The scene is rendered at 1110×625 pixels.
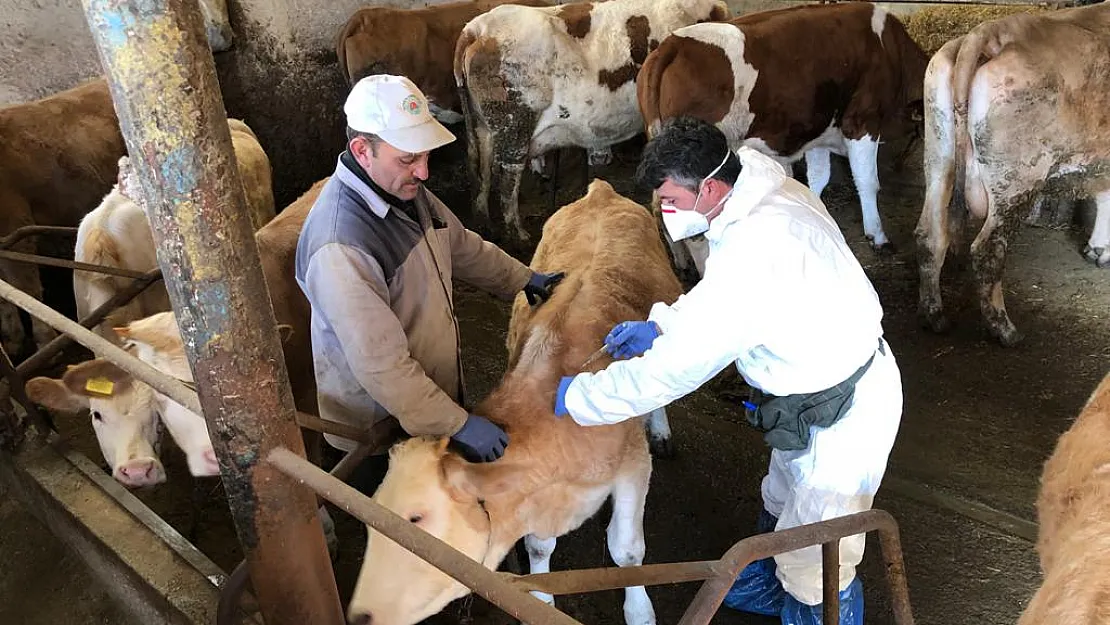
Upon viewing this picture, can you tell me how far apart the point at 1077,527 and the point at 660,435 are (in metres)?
2.29

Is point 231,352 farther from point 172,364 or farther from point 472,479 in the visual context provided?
point 172,364

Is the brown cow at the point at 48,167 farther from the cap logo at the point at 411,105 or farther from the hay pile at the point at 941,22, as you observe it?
the hay pile at the point at 941,22

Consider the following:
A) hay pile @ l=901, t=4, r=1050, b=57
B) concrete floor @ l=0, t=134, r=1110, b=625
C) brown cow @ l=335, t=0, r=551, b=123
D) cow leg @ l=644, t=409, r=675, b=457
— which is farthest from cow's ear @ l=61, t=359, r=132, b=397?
hay pile @ l=901, t=4, r=1050, b=57

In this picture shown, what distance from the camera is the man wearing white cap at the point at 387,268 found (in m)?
2.45

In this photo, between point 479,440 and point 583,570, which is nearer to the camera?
point 583,570

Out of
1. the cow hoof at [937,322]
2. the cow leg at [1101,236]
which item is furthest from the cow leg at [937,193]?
the cow leg at [1101,236]

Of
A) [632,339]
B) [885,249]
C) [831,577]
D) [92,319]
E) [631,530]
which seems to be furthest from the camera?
[885,249]

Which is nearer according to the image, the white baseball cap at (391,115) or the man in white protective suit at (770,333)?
the man in white protective suit at (770,333)

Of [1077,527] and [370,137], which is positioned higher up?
[370,137]

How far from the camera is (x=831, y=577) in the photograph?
6.86 feet

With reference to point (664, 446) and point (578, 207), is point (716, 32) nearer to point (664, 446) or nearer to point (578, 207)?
point (578, 207)

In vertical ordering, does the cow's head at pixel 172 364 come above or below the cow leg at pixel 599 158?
above

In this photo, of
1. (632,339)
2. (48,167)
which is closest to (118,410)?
(632,339)

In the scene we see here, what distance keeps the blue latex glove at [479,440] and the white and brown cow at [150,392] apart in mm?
1076
